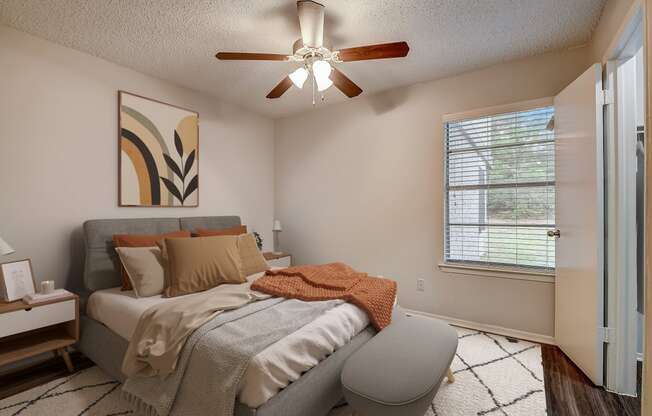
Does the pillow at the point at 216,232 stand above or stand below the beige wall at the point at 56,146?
below

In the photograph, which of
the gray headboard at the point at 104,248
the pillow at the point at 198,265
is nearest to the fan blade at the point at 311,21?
the pillow at the point at 198,265

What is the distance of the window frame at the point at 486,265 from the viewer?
8.95 feet

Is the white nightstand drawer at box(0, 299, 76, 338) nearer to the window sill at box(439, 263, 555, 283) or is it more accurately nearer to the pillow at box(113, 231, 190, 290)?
the pillow at box(113, 231, 190, 290)

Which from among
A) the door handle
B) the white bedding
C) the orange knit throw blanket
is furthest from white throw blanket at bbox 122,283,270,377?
the door handle

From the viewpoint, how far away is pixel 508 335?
9.30 feet

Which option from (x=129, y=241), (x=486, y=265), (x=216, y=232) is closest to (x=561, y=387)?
(x=486, y=265)

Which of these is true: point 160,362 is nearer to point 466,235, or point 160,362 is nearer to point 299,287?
point 299,287

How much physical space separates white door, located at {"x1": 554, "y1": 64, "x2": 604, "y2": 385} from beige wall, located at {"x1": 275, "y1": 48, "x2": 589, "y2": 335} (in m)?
0.31

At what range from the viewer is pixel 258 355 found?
4.52 ft

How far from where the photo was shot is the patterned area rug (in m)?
1.82

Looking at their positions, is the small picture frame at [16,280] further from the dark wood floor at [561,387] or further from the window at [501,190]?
the window at [501,190]

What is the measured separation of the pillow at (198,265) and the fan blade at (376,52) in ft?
5.80

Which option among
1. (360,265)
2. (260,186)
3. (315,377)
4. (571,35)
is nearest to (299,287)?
(315,377)

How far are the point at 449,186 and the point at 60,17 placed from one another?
3.53 metres
